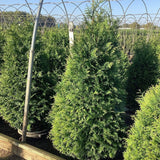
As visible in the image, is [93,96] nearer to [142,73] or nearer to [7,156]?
[7,156]

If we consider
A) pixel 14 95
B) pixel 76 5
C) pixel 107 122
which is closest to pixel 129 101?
pixel 107 122

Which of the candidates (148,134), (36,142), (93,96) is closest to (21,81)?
(36,142)

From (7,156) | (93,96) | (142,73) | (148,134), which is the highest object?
(93,96)

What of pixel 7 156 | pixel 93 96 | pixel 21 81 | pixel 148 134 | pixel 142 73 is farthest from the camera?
pixel 142 73

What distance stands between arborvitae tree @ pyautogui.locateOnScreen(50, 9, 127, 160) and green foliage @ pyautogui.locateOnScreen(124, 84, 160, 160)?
428 mm

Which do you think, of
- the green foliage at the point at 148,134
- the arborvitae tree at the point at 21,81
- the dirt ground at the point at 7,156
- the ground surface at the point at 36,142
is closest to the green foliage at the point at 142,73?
the arborvitae tree at the point at 21,81

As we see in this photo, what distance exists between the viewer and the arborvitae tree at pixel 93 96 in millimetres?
2795

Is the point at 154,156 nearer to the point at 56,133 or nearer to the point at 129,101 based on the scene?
the point at 56,133

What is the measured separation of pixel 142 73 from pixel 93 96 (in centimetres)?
363

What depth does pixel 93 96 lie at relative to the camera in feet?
9.11

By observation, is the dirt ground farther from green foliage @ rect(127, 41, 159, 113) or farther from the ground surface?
green foliage @ rect(127, 41, 159, 113)

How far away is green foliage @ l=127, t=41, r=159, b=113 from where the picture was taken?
18.6 feet

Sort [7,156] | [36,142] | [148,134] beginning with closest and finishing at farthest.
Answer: [148,134] < [7,156] < [36,142]

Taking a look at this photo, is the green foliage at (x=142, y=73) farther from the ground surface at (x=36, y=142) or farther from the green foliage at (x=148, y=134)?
the green foliage at (x=148, y=134)
